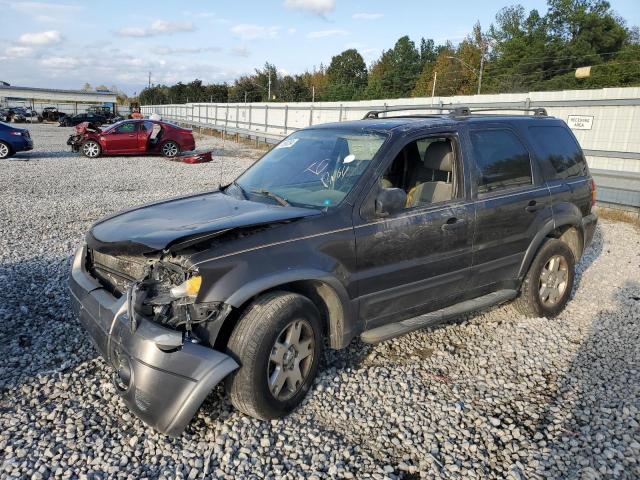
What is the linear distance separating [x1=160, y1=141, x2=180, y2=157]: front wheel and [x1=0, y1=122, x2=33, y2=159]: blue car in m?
4.79

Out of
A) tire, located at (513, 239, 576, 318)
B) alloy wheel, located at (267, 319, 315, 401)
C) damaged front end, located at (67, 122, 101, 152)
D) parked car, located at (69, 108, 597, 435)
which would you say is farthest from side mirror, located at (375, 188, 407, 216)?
damaged front end, located at (67, 122, 101, 152)

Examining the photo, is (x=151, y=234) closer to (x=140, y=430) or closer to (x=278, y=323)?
(x=278, y=323)

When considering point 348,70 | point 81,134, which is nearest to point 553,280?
point 81,134

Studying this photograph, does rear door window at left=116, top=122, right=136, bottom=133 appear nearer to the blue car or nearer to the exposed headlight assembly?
the blue car

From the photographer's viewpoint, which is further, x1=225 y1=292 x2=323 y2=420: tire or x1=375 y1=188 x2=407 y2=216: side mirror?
x1=375 y1=188 x2=407 y2=216: side mirror

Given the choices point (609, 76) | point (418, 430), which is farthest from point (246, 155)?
point (609, 76)

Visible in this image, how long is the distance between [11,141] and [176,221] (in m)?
17.8

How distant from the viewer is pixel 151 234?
3.05m

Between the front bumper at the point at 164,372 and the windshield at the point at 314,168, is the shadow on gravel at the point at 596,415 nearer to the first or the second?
the front bumper at the point at 164,372

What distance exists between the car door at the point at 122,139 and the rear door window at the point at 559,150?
17.9 meters

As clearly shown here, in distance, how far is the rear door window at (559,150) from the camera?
4.93 m

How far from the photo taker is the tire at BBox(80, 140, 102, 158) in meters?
19.6

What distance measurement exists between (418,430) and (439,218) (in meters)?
1.59

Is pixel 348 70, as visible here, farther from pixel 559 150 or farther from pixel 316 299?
pixel 316 299
